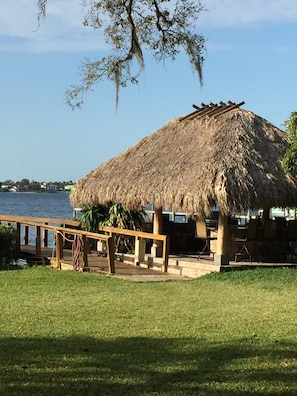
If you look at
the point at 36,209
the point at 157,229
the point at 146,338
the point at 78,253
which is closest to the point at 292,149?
the point at 157,229

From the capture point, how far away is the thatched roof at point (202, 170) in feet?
42.7

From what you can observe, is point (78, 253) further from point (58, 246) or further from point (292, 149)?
point (292, 149)

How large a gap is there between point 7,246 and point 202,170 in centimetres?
481

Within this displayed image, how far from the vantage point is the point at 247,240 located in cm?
1438

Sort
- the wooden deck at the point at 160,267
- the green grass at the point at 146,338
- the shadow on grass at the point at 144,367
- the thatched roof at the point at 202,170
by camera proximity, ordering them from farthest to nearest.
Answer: the thatched roof at the point at 202,170
the wooden deck at the point at 160,267
the green grass at the point at 146,338
the shadow on grass at the point at 144,367

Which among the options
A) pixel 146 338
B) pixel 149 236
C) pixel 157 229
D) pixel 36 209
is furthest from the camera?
pixel 36 209

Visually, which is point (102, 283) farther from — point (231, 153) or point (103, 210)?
point (103, 210)

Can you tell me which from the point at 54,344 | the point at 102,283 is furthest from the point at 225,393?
the point at 102,283

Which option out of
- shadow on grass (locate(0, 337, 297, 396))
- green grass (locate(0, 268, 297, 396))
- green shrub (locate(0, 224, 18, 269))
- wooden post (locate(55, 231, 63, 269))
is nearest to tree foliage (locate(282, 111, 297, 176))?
green grass (locate(0, 268, 297, 396))

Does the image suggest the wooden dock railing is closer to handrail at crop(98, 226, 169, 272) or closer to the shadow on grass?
handrail at crop(98, 226, 169, 272)

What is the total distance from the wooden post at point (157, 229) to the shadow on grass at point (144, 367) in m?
8.24

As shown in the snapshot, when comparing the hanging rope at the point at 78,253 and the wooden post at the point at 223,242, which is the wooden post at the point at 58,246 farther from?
the wooden post at the point at 223,242

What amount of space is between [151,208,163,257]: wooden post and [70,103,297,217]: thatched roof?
73 centimetres

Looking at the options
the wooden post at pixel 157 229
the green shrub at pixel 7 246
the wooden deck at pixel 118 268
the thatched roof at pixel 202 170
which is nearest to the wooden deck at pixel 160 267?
the wooden deck at pixel 118 268
